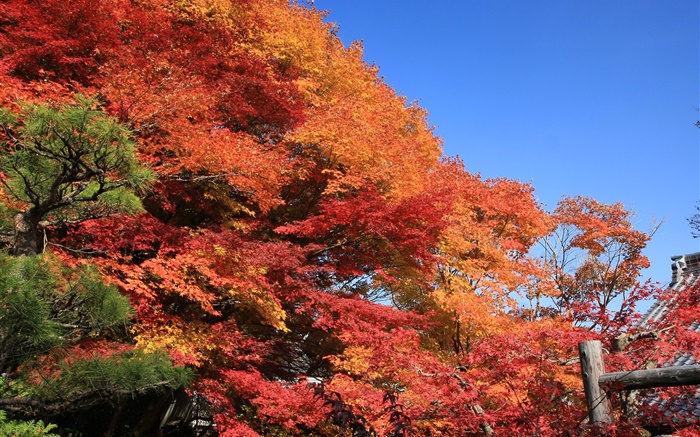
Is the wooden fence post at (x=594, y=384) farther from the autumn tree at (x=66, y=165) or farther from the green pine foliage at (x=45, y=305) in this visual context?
the autumn tree at (x=66, y=165)

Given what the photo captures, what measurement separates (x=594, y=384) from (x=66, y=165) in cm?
556

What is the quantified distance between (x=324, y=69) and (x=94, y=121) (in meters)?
11.3

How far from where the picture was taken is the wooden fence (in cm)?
396

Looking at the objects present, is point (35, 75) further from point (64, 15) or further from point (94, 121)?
point (94, 121)

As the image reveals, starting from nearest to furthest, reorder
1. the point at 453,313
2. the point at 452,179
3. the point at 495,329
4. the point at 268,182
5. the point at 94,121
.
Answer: the point at 94,121
the point at 268,182
the point at 495,329
the point at 453,313
the point at 452,179

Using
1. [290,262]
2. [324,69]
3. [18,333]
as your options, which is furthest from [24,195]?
[324,69]

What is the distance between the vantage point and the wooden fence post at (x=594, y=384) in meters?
4.34

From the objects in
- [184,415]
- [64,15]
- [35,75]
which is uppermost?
[64,15]

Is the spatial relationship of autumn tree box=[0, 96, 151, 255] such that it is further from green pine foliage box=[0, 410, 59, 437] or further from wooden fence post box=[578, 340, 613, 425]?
wooden fence post box=[578, 340, 613, 425]

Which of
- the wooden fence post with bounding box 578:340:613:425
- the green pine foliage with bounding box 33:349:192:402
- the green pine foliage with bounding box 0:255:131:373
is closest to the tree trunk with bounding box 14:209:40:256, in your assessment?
the green pine foliage with bounding box 0:255:131:373

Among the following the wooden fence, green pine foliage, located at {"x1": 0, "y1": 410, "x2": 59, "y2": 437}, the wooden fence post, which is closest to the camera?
the wooden fence

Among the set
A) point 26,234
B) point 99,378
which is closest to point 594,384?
A: point 99,378

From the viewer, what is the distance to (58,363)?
4.81 meters

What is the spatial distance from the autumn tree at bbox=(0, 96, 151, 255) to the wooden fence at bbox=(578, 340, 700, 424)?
4771 millimetres
